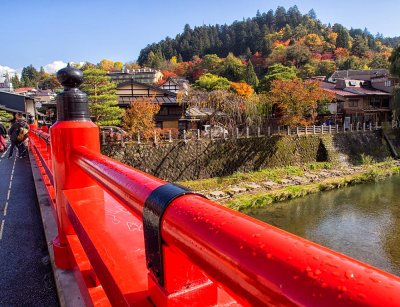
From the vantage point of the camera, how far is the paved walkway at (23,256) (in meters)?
1.90

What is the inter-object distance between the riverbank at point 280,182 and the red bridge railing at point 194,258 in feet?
46.1

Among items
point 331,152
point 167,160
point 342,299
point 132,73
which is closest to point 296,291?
point 342,299

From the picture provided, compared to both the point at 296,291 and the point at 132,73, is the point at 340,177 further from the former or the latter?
the point at 132,73

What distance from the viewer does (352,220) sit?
14.6m

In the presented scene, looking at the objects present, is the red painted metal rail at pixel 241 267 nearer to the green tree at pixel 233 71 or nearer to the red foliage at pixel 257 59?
the green tree at pixel 233 71

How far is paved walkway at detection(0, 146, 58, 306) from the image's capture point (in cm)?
190

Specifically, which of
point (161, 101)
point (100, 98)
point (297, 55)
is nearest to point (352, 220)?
point (161, 101)

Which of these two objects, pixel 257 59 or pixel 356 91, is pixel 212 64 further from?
pixel 356 91

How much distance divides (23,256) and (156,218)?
2.21 metres

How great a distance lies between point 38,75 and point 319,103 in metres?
76.3

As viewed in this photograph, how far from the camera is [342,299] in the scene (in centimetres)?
37

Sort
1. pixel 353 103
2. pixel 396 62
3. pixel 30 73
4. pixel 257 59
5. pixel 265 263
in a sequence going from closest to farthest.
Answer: pixel 265 263 → pixel 396 62 → pixel 353 103 → pixel 257 59 → pixel 30 73

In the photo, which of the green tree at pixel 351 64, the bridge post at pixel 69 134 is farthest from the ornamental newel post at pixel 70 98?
the green tree at pixel 351 64

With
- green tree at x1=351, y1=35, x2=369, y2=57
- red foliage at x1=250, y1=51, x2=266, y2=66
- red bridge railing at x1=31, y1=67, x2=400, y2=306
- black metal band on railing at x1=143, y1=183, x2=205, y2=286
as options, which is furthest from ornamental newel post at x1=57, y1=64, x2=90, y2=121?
green tree at x1=351, y1=35, x2=369, y2=57
